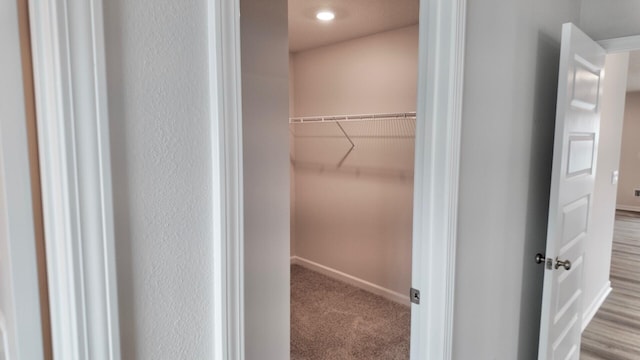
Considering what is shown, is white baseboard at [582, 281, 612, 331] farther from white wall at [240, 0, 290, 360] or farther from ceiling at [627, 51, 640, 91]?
white wall at [240, 0, 290, 360]

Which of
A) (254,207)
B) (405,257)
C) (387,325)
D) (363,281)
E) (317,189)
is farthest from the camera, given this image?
(317,189)

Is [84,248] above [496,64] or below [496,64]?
below

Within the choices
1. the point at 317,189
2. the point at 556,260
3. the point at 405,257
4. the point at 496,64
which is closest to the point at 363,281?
the point at 405,257

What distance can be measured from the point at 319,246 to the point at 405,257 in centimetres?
112

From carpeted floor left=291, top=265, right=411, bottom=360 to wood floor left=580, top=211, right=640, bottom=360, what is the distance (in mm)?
1331

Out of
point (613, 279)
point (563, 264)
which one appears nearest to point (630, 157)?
point (613, 279)

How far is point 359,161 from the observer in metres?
3.60

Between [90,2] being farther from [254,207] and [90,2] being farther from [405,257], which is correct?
[405,257]

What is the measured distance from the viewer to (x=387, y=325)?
299 cm

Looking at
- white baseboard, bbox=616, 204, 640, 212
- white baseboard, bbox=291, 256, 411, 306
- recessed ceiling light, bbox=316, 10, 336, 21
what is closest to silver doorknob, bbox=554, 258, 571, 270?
white baseboard, bbox=291, 256, 411, 306

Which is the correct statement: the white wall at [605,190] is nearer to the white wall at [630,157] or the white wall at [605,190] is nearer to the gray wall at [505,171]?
the gray wall at [505,171]

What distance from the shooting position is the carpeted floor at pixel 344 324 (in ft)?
8.58

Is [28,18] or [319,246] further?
[319,246]

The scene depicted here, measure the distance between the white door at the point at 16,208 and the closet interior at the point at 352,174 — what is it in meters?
2.24
